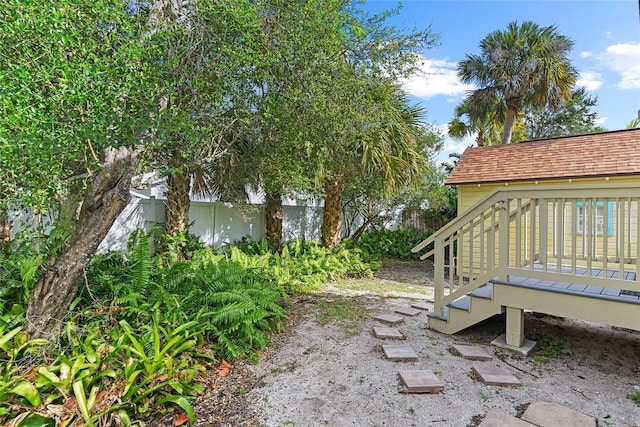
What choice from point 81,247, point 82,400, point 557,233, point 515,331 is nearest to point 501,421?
point 515,331

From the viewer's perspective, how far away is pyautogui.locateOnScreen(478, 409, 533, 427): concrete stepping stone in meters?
2.17

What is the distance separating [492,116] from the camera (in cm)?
1125

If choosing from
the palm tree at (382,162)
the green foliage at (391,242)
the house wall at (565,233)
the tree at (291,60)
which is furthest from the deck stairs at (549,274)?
the green foliage at (391,242)

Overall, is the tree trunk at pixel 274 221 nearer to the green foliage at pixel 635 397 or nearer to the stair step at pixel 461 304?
the stair step at pixel 461 304

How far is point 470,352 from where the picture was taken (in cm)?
329

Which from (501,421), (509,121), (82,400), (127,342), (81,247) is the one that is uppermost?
(509,121)

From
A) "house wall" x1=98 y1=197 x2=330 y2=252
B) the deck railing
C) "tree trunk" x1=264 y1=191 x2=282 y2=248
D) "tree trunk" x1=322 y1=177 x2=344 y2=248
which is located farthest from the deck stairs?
"tree trunk" x1=264 y1=191 x2=282 y2=248

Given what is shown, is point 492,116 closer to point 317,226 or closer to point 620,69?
point 620,69

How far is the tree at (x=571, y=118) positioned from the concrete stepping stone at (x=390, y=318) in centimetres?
1560

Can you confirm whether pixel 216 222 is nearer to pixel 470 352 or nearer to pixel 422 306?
pixel 422 306

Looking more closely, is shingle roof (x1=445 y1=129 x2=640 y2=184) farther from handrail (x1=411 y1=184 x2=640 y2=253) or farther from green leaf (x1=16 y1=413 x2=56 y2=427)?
green leaf (x1=16 y1=413 x2=56 y2=427)

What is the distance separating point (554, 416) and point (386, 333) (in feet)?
5.74

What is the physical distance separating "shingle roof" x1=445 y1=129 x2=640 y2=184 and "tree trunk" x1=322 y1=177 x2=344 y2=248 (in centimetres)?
273

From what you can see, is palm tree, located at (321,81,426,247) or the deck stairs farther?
palm tree, located at (321,81,426,247)
